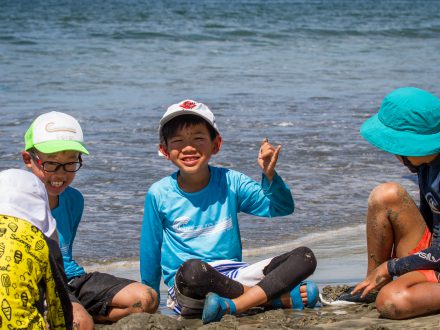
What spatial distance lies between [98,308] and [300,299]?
0.97 m

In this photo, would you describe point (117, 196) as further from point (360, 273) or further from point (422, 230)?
point (422, 230)

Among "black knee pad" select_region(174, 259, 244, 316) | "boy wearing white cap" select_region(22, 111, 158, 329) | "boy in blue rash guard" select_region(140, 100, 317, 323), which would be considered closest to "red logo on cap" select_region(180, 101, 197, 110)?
"boy in blue rash guard" select_region(140, 100, 317, 323)

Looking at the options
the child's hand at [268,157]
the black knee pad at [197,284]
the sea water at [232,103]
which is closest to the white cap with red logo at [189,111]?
the child's hand at [268,157]

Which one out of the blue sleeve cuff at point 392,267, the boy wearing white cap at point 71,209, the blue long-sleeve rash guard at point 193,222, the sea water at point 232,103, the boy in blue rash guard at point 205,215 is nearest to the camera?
the blue sleeve cuff at point 392,267

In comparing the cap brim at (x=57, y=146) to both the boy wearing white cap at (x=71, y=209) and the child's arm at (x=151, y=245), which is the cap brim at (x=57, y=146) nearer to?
the boy wearing white cap at (x=71, y=209)

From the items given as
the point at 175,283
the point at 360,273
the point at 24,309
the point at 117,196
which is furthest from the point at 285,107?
the point at 24,309

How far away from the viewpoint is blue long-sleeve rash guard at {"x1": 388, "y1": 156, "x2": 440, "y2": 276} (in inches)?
159

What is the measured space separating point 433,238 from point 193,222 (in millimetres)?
1160

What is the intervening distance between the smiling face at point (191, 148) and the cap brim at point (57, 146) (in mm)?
527

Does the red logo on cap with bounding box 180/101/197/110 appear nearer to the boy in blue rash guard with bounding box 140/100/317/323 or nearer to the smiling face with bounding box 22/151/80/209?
the boy in blue rash guard with bounding box 140/100/317/323

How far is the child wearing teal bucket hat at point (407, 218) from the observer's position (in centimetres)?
401

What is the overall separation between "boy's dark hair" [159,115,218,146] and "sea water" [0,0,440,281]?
1161 millimetres

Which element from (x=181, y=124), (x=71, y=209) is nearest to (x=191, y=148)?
(x=181, y=124)

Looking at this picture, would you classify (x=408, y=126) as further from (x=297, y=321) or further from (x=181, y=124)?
(x=181, y=124)
